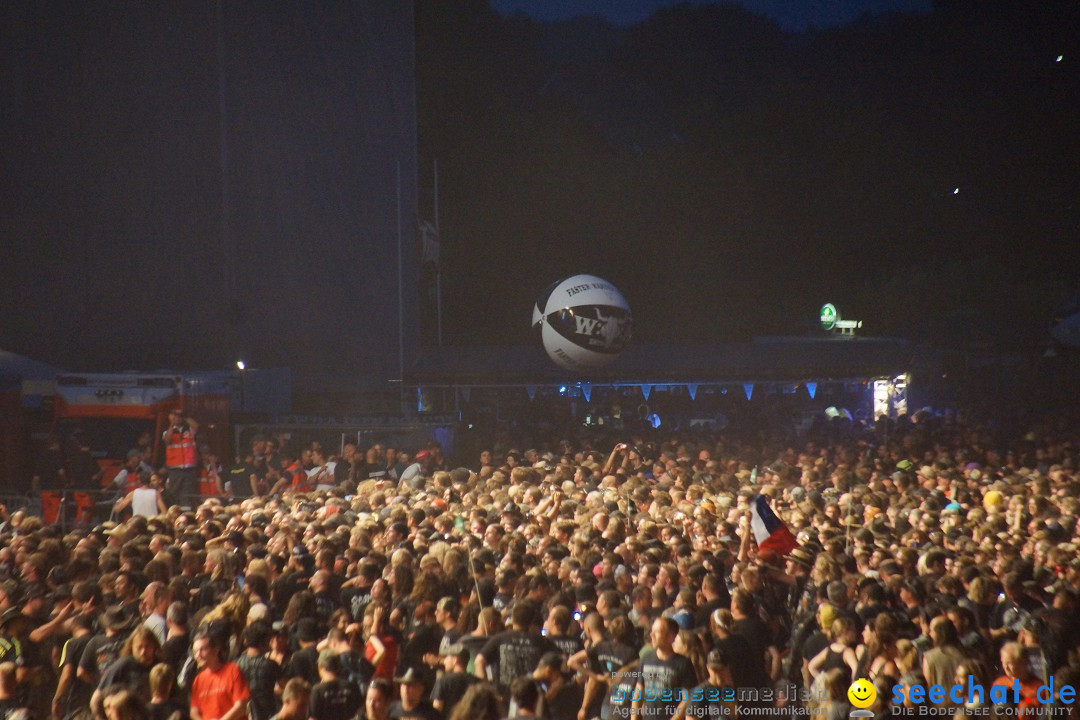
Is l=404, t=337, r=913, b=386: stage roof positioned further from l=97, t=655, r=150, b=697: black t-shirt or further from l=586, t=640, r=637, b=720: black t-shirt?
l=97, t=655, r=150, b=697: black t-shirt

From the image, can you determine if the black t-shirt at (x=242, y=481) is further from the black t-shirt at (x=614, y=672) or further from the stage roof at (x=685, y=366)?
the black t-shirt at (x=614, y=672)

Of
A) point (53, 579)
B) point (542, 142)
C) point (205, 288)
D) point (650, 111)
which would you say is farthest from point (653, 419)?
point (53, 579)

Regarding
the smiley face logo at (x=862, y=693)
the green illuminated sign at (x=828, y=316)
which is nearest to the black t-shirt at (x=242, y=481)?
the smiley face logo at (x=862, y=693)

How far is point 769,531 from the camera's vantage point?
9578 mm

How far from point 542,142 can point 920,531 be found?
27974 mm

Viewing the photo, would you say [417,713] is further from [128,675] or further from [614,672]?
[128,675]

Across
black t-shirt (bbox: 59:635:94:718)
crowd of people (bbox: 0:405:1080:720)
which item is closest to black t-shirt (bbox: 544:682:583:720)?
crowd of people (bbox: 0:405:1080:720)

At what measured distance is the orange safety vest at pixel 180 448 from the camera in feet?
51.2

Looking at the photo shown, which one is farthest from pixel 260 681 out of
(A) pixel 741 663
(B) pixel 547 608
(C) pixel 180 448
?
(C) pixel 180 448

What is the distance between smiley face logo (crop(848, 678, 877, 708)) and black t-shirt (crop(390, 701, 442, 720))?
6.96 feet

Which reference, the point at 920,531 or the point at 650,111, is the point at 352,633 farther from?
the point at 650,111

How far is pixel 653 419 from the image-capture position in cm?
2628

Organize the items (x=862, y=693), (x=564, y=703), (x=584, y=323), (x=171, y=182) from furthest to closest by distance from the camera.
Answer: (x=171, y=182), (x=584, y=323), (x=564, y=703), (x=862, y=693)

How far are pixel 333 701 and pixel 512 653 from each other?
111 centimetres
